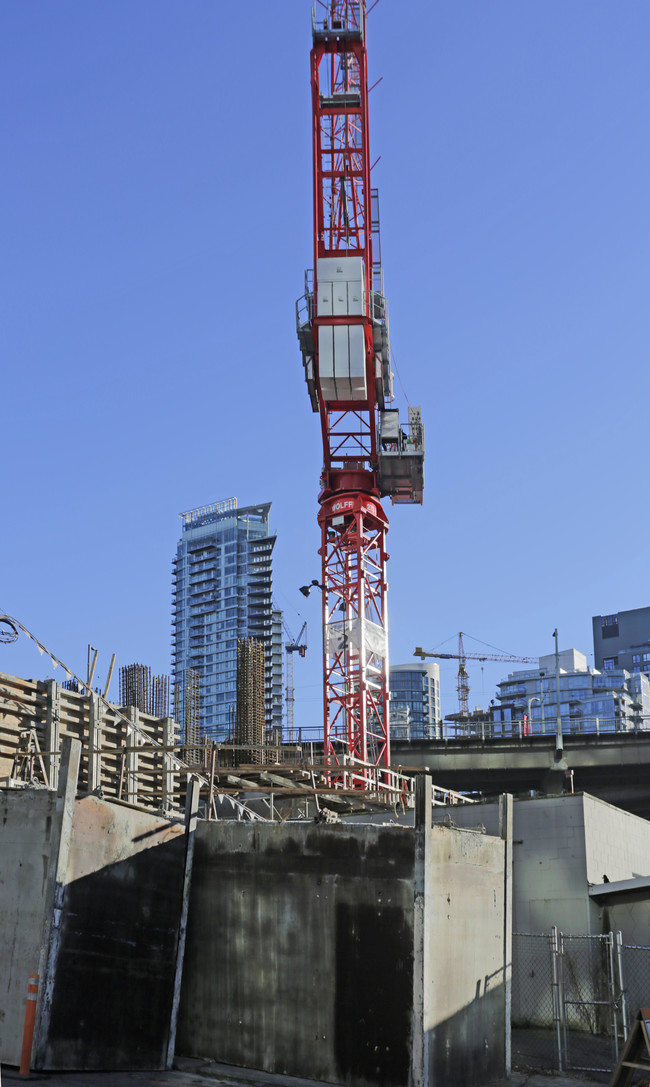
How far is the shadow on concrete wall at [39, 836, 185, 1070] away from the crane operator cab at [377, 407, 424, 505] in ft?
128

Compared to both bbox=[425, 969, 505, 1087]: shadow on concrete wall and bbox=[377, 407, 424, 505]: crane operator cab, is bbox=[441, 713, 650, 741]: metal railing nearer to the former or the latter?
bbox=[377, 407, 424, 505]: crane operator cab

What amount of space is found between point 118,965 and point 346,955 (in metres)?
3.70

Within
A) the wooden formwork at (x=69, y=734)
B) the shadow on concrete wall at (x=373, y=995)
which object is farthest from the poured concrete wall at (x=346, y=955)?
the wooden formwork at (x=69, y=734)

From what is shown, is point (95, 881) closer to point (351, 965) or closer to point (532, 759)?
point (351, 965)

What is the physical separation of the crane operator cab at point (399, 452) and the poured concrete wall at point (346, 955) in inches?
1508

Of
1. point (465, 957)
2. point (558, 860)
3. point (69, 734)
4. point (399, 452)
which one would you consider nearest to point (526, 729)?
point (399, 452)

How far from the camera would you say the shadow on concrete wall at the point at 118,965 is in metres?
17.8

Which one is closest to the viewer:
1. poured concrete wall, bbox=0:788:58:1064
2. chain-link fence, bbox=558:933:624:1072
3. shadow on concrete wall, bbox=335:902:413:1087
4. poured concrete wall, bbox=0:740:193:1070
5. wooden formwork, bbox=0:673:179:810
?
poured concrete wall, bbox=0:788:58:1064

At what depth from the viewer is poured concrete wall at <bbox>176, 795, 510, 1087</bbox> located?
18109 millimetres

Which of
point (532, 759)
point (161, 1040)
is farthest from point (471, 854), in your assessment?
point (532, 759)

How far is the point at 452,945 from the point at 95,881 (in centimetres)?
592

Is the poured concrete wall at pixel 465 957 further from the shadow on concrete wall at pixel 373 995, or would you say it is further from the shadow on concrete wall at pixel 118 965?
the shadow on concrete wall at pixel 118 965

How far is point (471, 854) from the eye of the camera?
65.5 ft

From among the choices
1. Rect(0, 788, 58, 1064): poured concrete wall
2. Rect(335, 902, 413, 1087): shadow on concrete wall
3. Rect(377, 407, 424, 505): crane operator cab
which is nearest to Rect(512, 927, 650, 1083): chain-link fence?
Rect(335, 902, 413, 1087): shadow on concrete wall
